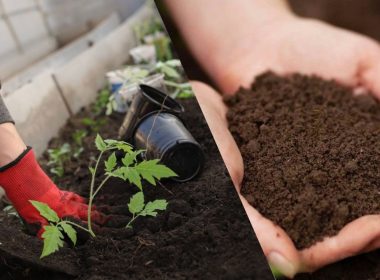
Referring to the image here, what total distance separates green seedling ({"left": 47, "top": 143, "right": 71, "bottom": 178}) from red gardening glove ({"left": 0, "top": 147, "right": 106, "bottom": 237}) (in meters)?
0.19

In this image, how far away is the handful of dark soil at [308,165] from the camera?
28.4 inches

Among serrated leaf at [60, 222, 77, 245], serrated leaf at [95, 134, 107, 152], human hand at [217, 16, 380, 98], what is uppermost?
serrated leaf at [95, 134, 107, 152]

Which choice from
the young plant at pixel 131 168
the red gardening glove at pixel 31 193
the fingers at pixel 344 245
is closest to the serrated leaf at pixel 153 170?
the young plant at pixel 131 168

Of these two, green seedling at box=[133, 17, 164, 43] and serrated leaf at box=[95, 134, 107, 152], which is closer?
serrated leaf at box=[95, 134, 107, 152]

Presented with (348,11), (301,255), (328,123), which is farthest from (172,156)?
(348,11)

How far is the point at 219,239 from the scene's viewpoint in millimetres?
642

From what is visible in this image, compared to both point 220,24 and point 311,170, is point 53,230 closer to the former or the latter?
point 311,170

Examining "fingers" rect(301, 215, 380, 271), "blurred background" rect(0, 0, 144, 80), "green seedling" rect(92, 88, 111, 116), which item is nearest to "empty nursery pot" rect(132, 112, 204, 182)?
"fingers" rect(301, 215, 380, 271)

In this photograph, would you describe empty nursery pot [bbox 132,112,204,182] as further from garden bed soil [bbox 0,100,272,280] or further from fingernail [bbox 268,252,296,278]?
fingernail [bbox 268,252,296,278]

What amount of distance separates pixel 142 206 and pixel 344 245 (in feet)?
1.09

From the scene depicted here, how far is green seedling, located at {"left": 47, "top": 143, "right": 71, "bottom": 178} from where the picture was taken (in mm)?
894

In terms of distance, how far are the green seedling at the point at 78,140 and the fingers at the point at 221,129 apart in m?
0.29

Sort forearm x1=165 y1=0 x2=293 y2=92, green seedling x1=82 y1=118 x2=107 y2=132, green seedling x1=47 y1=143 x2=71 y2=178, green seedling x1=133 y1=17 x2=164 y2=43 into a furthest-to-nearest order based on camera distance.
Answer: green seedling x1=133 y1=17 x2=164 y2=43
forearm x1=165 y1=0 x2=293 y2=92
green seedling x1=82 y1=118 x2=107 y2=132
green seedling x1=47 y1=143 x2=71 y2=178

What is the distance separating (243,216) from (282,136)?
256 mm
